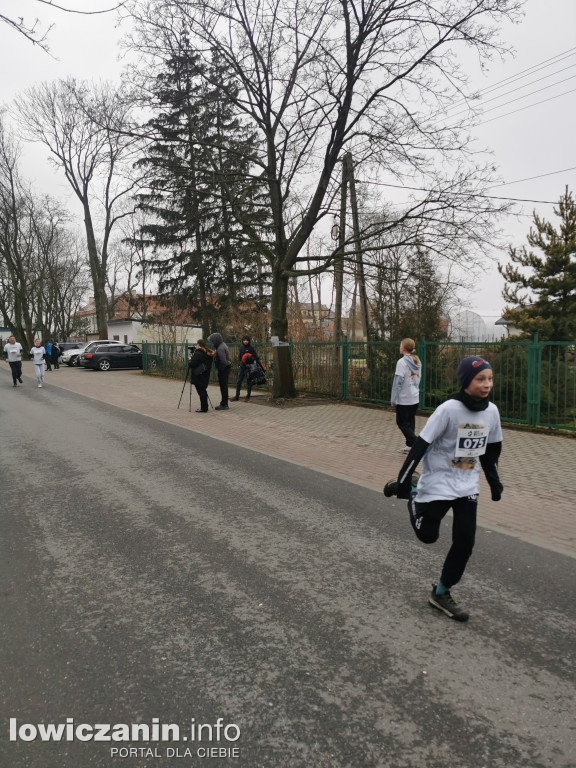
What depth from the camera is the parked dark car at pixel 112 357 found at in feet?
104

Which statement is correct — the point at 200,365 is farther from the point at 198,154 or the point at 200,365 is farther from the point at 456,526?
the point at 456,526

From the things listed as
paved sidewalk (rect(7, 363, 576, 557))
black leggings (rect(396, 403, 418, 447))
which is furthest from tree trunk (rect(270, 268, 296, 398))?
black leggings (rect(396, 403, 418, 447))

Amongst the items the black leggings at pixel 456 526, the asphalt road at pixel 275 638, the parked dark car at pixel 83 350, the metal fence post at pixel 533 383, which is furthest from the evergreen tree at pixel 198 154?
the parked dark car at pixel 83 350

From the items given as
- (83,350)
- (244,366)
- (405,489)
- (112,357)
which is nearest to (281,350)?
(244,366)

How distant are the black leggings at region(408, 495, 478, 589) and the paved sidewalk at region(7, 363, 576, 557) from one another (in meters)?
1.70

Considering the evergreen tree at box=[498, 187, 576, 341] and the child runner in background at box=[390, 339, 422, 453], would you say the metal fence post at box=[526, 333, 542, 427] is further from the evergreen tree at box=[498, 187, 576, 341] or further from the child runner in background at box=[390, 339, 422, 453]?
the evergreen tree at box=[498, 187, 576, 341]

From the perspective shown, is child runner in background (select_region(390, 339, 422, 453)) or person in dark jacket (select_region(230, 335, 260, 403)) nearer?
child runner in background (select_region(390, 339, 422, 453))

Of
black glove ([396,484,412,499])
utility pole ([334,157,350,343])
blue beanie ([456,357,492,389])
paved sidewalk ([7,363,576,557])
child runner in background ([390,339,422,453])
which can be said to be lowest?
paved sidewalk ([7,363,576,557])

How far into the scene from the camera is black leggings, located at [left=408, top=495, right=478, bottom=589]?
3363 millimetres

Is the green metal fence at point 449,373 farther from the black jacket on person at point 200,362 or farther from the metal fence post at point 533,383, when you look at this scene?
the black jacket on person at point 200,362

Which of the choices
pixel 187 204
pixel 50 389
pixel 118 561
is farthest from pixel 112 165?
pixel 118 561

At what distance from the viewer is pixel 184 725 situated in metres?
2.43

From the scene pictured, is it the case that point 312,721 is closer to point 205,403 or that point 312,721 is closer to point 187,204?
point 205,403

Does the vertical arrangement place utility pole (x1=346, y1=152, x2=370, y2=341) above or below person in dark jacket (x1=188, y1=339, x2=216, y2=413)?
above
